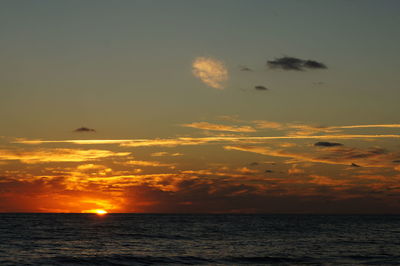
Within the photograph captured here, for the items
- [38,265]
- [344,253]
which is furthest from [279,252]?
[38,265]

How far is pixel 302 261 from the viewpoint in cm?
5862

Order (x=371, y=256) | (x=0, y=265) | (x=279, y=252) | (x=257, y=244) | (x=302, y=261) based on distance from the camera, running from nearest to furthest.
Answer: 1. (x=0, y=265)
2. (x=302, y=261)
3. (x=371, y=256)
4. (x=279, y=252)
5. (x=257, y=244)

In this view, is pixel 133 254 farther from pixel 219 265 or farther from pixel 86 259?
pixel 219 265

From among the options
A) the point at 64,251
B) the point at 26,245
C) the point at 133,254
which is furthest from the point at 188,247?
the point at 26,245

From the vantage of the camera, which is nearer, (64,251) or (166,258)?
(166,258)

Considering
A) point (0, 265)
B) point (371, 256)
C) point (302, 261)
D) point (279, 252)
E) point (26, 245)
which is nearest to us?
point (0, 265)

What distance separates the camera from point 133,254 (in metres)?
65.8

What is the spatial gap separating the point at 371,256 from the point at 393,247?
45.2 feet

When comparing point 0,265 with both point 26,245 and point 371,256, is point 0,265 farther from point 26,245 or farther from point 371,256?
point 371,256

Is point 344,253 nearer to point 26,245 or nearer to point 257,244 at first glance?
point 257,244

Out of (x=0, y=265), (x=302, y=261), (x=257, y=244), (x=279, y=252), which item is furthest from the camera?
(x=257, y=244)

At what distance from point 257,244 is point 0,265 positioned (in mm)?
42138

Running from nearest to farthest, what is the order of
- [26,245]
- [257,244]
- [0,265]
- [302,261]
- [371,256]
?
1. [0,265]
2. [302,261]
3. [371,256]
4. [26,245]
5. [257,244]

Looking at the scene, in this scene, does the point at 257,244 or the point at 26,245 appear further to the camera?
the point at 257,244
